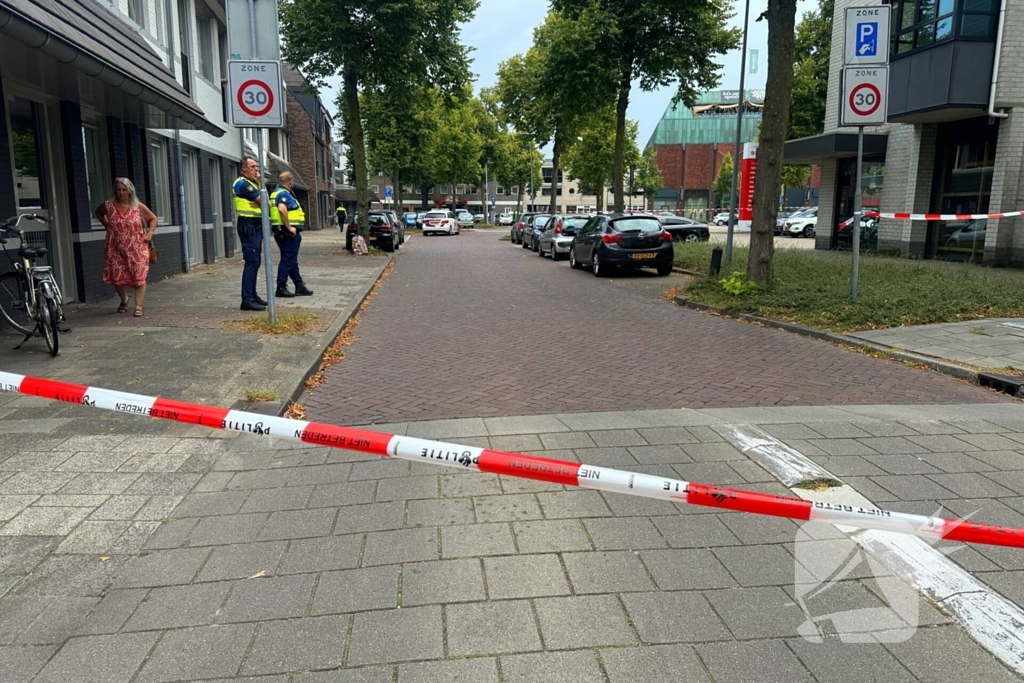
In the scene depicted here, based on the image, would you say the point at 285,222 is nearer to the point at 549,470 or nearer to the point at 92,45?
the point at 92,45

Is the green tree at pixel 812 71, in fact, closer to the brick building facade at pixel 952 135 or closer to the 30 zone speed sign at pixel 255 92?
the brick building facade at pixel 952 135

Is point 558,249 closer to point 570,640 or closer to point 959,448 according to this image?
point 959,448

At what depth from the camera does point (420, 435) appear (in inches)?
196

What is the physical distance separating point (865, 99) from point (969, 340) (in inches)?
148

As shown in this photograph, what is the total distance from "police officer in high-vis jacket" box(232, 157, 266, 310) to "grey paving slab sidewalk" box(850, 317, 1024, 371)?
7.85 meters

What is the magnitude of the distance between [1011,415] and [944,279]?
7.90 meters

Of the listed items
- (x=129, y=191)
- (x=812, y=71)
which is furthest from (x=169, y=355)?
(x=812, y=71)

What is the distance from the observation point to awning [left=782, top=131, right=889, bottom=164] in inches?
863

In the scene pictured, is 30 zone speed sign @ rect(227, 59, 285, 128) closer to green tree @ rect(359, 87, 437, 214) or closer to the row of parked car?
the row of parked car

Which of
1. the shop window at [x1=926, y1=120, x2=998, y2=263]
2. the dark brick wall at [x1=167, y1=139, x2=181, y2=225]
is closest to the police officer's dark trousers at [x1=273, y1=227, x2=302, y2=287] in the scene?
the dark brick wall at [x1=167, y1=139, x2=181, y2=225]

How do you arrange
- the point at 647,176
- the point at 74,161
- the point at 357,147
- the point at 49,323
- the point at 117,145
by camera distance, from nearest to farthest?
1. the point at 49,323
2. the point at 74,161
3. the point at 117,145
4. the point at 357,147
5. the point at 647,176

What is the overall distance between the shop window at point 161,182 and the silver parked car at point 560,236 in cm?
1228

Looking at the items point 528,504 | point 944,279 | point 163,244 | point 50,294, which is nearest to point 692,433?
point 528,504

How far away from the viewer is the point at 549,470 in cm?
287
